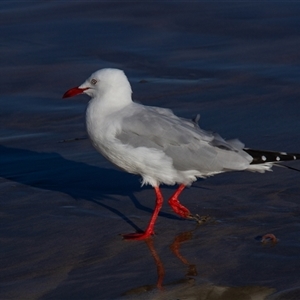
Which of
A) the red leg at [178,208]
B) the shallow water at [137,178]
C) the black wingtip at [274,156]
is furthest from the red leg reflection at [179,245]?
the black wingtip at [274,156]

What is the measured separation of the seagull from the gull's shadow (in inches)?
13.3

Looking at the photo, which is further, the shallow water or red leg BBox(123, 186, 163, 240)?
red leg BBox(123, 186, 163, 240)

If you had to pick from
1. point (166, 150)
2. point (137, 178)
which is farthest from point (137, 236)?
point (137, 178)

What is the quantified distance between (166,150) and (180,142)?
12 cm

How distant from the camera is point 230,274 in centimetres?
520

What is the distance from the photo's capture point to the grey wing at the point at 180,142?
6266 mm

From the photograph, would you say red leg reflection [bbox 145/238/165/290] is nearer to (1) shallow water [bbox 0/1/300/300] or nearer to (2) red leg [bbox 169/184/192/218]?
(1) shallow water [bbox 0/1/300/300]

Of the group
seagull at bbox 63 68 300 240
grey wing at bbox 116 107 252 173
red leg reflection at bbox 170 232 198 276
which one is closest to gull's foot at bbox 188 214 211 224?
seagull at bbox 63 68 300 240

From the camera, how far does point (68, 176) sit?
721 centimetres

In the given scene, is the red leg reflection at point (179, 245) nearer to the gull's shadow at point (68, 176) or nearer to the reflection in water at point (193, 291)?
the reflection in water at point (193, 291)

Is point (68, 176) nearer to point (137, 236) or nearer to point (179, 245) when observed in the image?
point (137, 236)

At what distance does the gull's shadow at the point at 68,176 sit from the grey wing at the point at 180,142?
0.49m

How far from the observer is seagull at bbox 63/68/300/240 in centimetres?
624

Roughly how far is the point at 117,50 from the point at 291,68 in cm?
238
